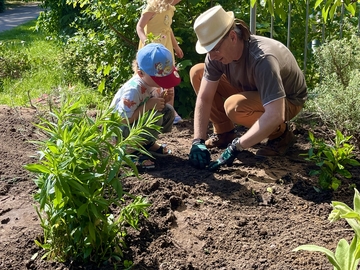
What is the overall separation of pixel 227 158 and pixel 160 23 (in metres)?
1.92

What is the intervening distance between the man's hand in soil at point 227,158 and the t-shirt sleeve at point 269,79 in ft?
1.36

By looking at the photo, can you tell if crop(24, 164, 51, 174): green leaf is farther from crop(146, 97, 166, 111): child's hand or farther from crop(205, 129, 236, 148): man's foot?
crop(205, 129, 236, 148): man's foot

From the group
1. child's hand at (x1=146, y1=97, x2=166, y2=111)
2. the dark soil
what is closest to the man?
the dark soil

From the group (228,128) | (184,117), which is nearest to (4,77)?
(184,117)

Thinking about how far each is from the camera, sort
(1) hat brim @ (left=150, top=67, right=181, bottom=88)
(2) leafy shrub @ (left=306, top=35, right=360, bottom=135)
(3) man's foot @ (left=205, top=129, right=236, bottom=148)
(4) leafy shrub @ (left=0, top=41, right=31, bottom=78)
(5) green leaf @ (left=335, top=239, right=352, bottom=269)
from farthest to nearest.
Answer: (4) leafy shrub @ (left=0, top=41, right=31, bottom=78)
(3) man's foot @ (left=205, top=129, right=236, bottom=148)
(2) leafy shrub @ (left=306, top=35, right=360, bottom=135)
(1) hat brim @ (left=150, top=67, right=181, bottom=88)
(5) green leaf @ (left=335, top=239, right=352, bottom=269)

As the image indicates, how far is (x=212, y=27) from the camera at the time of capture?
3.69 m

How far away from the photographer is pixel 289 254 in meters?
2.90

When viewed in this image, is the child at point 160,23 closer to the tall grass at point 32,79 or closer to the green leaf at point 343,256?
the tall grass at point 32,79

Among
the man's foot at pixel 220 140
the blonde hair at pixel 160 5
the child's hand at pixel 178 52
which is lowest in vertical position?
the man's foot at pixel 220 140

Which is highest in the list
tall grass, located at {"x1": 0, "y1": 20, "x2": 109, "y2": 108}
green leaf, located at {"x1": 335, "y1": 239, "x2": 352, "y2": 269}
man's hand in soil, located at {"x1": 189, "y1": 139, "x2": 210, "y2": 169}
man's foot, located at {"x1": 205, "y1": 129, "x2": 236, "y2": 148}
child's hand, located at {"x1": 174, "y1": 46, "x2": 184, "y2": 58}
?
child's hand, located at {"x1": 174, "y1": 46, "x2": 184, "y2": 58}

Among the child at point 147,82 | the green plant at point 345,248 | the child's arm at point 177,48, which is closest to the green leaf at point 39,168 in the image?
the green plant at point 345,248

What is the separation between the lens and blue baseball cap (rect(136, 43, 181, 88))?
375cm

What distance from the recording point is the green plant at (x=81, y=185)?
241 centimetres

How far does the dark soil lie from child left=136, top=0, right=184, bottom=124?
1.32 m
